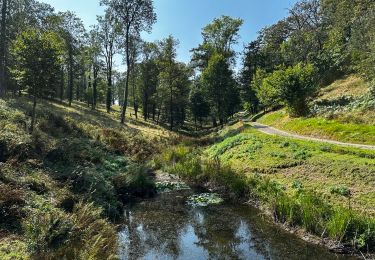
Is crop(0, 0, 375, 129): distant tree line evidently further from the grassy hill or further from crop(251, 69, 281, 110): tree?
the grassy hill

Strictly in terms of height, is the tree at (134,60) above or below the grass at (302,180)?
above

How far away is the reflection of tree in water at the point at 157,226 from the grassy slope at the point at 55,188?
3.63 ft

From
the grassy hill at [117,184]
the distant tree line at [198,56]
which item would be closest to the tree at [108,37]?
the distant tree line at [198,56]

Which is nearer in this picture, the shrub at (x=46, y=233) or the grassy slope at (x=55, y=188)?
the shrub at (x=46, y=233)

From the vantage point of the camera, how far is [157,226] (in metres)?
16.1

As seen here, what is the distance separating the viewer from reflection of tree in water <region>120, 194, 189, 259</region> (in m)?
13.6

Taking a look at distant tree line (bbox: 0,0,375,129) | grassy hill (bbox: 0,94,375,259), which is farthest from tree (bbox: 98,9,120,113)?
grassy hill (bbox: 0,94,375,259)

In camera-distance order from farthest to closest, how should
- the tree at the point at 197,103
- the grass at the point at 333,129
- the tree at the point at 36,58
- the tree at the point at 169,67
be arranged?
the tree at the point at 197,103 < the tree at the point at 169,67 < the grass at the point at 333,129 < the tree at the point at 36,58

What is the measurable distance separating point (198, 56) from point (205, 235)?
62.6 meters

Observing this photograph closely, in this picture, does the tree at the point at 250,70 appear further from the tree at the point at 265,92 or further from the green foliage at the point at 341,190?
the green foliage at the point at 341,190

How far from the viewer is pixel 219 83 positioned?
58.2 metres

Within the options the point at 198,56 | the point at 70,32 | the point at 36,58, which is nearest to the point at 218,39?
the point at 198,56

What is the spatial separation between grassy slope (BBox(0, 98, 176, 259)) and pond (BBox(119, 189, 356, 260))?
1.35 meters

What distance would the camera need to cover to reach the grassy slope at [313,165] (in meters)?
16.1
